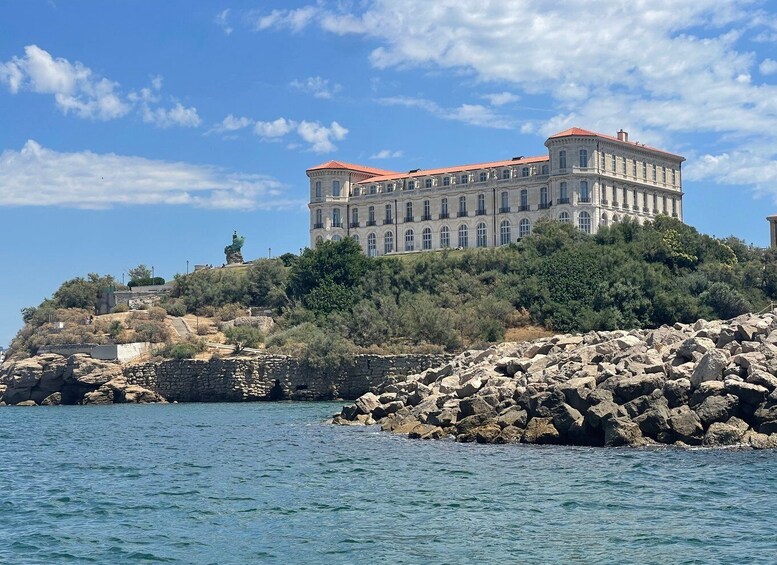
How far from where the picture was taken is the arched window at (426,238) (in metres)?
88.0

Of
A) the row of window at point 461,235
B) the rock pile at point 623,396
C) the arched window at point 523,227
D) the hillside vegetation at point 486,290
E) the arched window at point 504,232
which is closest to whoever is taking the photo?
the rock pile at point 623,396

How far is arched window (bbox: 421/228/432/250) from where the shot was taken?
88000mm

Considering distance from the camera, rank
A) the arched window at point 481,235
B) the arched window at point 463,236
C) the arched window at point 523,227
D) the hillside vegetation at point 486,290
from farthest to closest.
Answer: the arched window at point 463,236 < the arched window at point 481,235 < the arched window at point 523,227 < the hillside vegetation at point 486,290

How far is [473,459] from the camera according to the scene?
24953mm

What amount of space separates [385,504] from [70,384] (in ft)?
134

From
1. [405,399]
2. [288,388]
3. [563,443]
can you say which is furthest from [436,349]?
[563,443]

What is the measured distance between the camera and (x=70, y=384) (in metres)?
57.7

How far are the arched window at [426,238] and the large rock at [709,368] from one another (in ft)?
201

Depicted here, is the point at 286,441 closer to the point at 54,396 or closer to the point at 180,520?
the point at 180,520

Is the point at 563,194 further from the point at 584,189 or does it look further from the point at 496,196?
the point at 496,196

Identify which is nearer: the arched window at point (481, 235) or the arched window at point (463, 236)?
the arched window at point (481, 235)

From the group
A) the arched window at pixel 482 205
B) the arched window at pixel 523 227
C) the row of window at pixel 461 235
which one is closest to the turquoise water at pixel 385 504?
the row of window at pixel 461 235

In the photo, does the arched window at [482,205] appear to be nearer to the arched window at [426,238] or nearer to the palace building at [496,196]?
the palace building at [496,196]

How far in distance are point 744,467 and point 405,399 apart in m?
14.5
